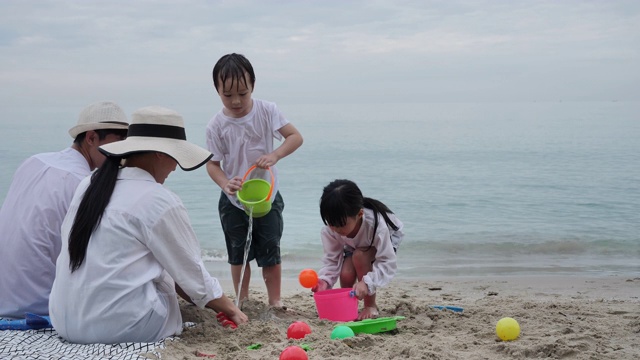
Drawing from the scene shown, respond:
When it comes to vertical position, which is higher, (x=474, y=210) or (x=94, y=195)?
(x=94, y=195)

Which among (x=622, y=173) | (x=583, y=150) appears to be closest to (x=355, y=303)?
(x=622, y=173)

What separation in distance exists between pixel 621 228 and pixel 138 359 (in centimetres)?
786

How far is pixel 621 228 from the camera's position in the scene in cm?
920

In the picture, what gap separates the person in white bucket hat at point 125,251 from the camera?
3.09 meters

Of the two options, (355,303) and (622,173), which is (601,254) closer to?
(355,303)

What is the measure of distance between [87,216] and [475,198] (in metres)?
11.0

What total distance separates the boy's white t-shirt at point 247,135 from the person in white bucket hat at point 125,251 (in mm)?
1402

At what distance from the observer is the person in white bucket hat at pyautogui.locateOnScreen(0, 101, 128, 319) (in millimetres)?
3549

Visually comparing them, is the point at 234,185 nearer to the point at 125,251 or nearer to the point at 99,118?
the point at 99,118

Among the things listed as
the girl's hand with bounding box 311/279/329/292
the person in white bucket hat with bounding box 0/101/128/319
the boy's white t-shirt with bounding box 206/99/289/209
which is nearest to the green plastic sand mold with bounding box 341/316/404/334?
the girl's hand with bounding box 311/279/329/292

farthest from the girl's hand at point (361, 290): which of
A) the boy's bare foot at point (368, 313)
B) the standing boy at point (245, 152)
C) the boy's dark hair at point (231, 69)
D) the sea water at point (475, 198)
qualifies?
the sea water at point (475, 198)

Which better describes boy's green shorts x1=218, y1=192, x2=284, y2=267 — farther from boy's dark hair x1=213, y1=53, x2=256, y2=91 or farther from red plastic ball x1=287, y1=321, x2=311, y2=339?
red plastic ball x1=287, y1=321, x2=311, y2=339

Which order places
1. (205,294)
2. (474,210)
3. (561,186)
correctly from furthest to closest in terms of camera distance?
(561,186) < (474,210) < (205,294)

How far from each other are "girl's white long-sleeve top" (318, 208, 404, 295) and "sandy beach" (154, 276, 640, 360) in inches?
11.8
